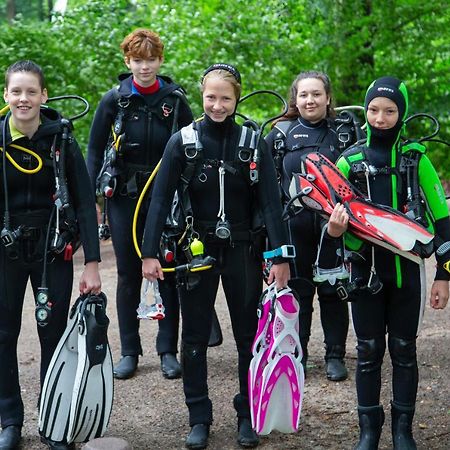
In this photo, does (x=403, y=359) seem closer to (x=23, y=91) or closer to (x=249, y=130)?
(x=249, y=130)

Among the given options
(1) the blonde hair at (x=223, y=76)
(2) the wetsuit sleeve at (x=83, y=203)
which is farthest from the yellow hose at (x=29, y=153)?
(1) the blonde hair at (x=223, y=76)

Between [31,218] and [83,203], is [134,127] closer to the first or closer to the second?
[83,203]

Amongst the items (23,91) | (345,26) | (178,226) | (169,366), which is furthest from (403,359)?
(345,26)

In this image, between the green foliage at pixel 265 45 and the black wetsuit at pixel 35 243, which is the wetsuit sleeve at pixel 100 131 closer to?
the black wetsuit at pixel 35 243

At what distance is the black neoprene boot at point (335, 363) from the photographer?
19.3 feet

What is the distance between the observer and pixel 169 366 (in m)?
6.10

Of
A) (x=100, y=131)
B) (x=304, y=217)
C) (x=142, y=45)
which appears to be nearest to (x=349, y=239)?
(x=304, y=217)

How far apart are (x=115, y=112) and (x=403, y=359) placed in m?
2.62

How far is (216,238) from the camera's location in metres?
4.68

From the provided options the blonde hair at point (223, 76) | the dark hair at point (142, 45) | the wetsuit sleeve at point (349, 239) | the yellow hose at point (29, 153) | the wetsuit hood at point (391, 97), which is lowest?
the wetsuit sleeve at point (349, 239)

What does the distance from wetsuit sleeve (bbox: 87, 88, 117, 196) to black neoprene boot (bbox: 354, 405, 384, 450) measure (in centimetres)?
245

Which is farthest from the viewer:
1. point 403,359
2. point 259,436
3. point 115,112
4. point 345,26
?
point 345,26

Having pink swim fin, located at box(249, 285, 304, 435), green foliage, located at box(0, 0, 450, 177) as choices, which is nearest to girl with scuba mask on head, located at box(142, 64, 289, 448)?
pink swim fin, located at box(249, 285, 304, 435)

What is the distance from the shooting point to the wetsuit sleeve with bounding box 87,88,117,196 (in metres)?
5.88
